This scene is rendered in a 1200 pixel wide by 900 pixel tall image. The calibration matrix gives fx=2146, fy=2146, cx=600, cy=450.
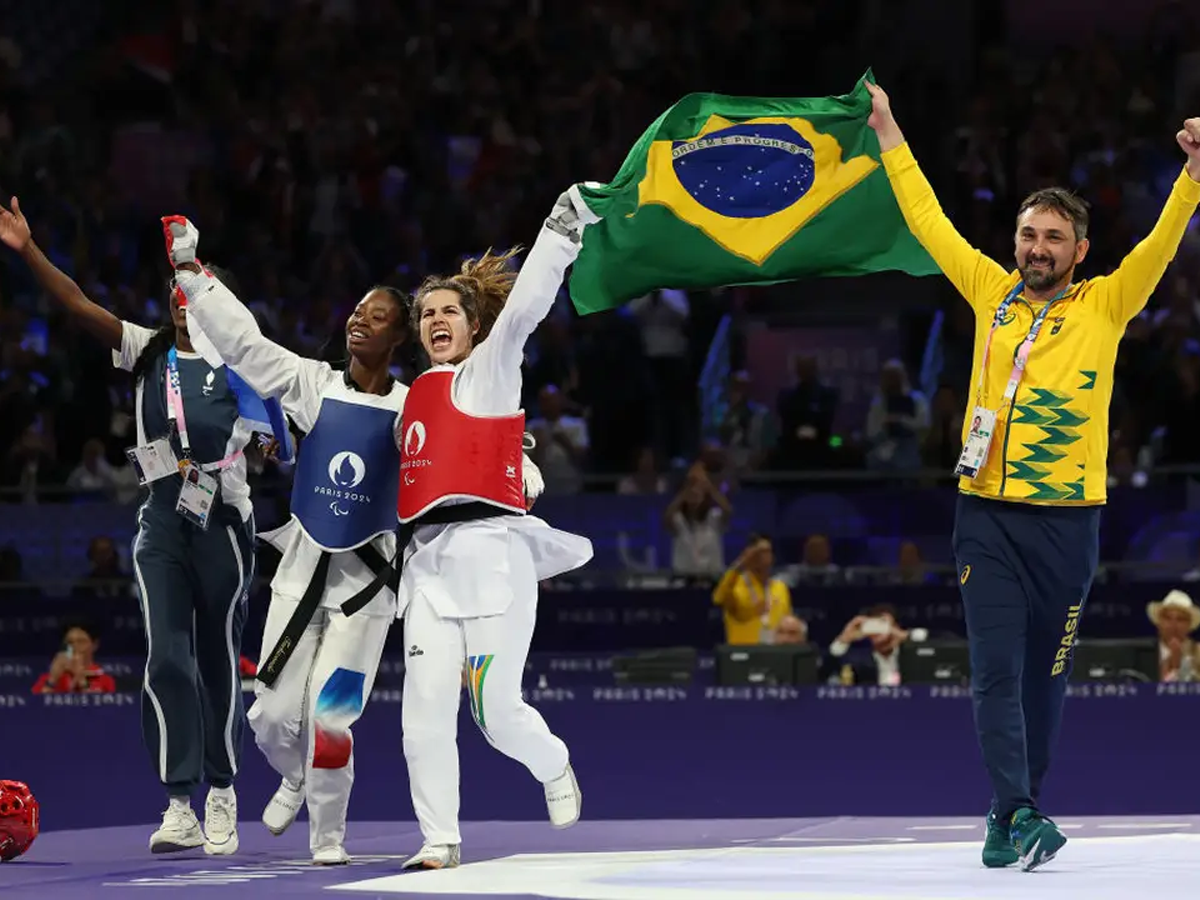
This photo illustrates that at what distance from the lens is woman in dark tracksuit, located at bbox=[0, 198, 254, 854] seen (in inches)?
308

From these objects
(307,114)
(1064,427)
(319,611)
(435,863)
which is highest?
(307,114)

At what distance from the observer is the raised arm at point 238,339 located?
729 cm

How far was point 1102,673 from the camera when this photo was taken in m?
11.5

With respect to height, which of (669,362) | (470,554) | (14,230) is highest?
(669,362)

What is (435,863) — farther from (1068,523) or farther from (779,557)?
(779,557)

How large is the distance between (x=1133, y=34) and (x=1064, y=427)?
14.3 meters

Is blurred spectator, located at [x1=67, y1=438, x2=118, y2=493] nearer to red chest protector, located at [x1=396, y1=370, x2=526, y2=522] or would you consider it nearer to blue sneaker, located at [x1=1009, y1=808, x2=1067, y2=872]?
red chest protector, located at [x1=396, y1=370, x2=526, y2=522]

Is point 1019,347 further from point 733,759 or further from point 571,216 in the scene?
point 733,759

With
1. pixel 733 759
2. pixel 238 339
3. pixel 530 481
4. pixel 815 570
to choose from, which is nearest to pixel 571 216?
pixel 530 481

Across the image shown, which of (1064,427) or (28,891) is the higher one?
(1064,427)

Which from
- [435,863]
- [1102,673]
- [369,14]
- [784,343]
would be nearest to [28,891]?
[435,863]

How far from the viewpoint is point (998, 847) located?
662 cm

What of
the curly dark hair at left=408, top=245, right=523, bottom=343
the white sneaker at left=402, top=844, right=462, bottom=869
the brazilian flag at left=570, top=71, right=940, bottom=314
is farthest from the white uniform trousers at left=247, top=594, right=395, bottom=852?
the brazilian flag at left=570, top=71, right=940, bottom=314

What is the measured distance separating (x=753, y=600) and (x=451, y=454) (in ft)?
21.3
